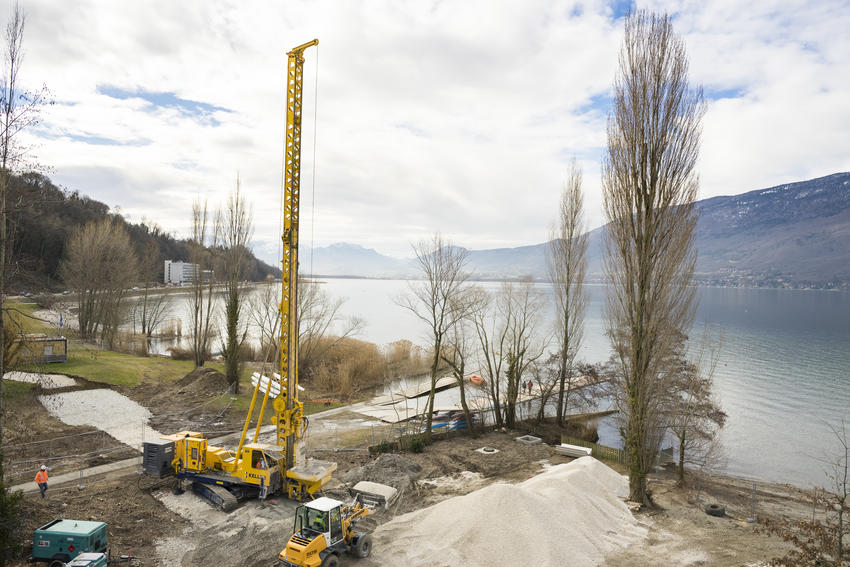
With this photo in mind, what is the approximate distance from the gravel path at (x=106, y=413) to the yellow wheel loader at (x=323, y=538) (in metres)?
13.5

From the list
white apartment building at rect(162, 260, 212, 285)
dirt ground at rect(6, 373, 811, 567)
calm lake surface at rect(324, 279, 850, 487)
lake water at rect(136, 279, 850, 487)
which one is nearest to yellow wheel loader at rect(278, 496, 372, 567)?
dirt ground at rect(6, 373, 811, 567)

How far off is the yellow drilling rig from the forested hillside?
22.4 feet

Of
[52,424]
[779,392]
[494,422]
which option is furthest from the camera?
[779,392]

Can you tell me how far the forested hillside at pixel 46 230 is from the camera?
12938mm

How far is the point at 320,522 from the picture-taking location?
11.7m

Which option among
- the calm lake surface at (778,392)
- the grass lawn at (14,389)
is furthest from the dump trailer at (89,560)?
the calm lake surface at (778,392)

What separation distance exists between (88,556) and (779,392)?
46448mm

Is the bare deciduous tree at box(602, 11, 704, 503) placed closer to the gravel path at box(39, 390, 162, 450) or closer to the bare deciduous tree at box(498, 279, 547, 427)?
the bare deciduous tree at box(498, 279, 547, 427)

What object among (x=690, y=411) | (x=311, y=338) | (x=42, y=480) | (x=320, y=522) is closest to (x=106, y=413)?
(x=42, y=480)

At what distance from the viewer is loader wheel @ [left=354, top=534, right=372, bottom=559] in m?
12.3

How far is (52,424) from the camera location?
22703 millimetres

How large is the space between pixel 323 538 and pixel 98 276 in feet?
142

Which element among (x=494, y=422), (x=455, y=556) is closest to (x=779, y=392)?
(x=494, y=422)

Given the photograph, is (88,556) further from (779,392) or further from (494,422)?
(779,392)
